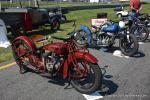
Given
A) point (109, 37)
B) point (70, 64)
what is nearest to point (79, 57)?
point (70, 64)

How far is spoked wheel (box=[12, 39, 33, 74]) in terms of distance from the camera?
7.69 metres

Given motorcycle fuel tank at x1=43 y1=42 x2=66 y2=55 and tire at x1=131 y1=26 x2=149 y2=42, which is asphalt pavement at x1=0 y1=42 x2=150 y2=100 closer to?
motorcycle fuel tank at x1=43 y1=42 x2=66 y2=55

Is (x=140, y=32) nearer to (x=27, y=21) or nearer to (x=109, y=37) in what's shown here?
(x=109, y=37)

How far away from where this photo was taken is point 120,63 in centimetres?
930

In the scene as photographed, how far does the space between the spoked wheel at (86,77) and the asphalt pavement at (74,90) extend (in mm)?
163

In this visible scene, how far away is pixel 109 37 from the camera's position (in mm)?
11078

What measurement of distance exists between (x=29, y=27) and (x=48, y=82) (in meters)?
7.37

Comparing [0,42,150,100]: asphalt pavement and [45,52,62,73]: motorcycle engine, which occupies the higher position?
[45,52,62,73]: motorcycle engine

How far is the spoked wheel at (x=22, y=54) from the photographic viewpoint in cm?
769

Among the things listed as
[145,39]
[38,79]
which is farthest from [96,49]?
[38,79]

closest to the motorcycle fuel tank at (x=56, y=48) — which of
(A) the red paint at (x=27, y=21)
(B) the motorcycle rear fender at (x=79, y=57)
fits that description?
(B) the motorcycle rear fender at (x=79, y=57)

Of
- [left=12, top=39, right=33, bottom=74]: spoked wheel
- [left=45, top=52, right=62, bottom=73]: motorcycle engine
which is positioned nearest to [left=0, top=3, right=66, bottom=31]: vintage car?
[left=12, top=39, right=33, bottom=74]: spoked wheel

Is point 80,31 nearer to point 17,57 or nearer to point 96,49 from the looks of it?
point 96,49

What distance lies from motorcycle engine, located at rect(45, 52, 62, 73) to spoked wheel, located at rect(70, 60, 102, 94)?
0.37 metres
